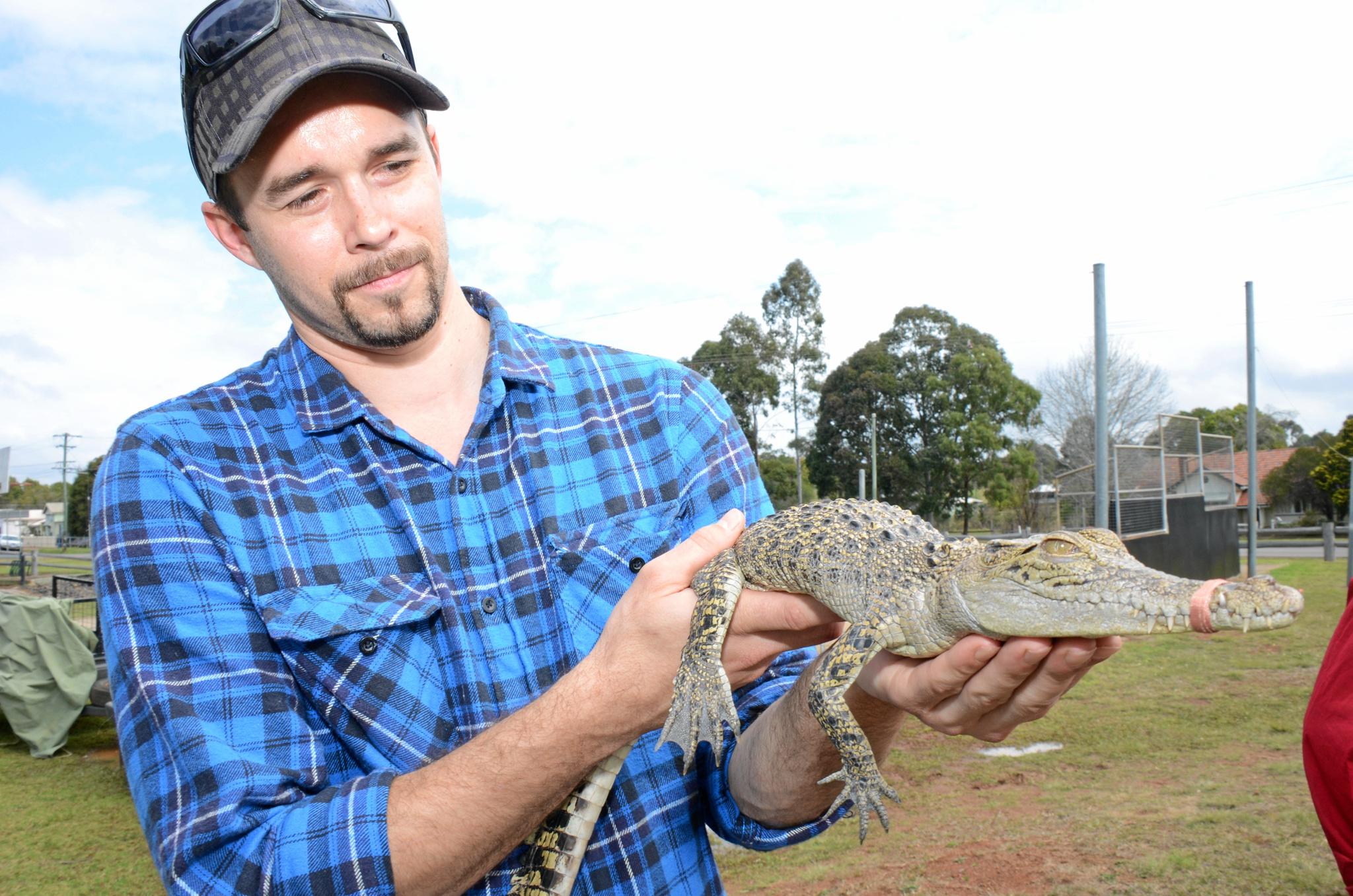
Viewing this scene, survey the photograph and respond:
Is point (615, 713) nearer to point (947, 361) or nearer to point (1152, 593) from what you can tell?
point (1152, 593)

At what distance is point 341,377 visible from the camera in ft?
8.29

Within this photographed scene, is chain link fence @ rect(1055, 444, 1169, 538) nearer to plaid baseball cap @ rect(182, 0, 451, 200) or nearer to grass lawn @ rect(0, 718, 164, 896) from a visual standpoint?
grass lawn @ rect(0, 718, 164, 896)

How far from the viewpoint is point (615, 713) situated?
2.09 metres

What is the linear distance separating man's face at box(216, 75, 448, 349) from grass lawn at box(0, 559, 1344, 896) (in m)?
4.68

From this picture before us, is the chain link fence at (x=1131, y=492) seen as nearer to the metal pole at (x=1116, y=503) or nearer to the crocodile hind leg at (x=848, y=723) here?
the metal pole at (x=1116, y=503)

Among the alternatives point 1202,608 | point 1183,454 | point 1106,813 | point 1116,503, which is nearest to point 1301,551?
point 1183,454

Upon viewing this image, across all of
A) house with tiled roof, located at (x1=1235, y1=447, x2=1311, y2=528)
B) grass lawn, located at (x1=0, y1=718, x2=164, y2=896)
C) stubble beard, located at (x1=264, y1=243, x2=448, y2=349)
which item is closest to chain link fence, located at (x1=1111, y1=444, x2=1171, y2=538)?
grass lawn, located at (x1=0, y1=718, x2=164, y2=896)

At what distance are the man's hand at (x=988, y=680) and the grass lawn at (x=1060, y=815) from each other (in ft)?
11.7

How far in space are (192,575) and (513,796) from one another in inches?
37.2

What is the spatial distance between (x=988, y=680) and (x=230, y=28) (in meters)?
2.64

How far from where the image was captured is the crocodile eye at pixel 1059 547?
222 centimetres

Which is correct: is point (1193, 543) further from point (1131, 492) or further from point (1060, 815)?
point (1060, 815)

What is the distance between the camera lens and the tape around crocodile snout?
74.5 inches

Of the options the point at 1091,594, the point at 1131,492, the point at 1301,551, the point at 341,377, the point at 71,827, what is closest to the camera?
the point at 1091,594
